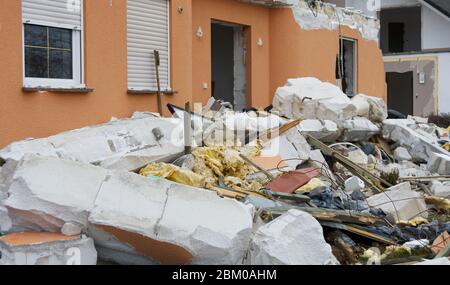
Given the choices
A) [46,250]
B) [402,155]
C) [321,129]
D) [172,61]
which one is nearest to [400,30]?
[402,155]

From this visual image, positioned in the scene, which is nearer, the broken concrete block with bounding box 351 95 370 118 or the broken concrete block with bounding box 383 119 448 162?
the broken concrete block with bounding box 383 119 448 162

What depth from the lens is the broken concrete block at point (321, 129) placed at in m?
10.6

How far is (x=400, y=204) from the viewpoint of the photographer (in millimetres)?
7863

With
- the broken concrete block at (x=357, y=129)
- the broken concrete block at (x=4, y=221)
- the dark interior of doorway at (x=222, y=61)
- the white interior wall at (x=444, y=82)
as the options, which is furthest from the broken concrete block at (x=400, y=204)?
the white interior wall at (x=444, y=82)

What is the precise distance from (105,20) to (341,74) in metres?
8.91

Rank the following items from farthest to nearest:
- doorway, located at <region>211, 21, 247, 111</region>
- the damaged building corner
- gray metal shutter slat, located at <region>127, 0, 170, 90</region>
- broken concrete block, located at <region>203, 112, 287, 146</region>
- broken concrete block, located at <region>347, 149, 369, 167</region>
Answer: doorway, located at <region>211, 21, 247, 111</region> → broken concrete block, located at <region>347, 149, 369, 167</region> → gray metal shutter slat, located at <region>127, 0, 170, 90</region> → broken concrete block, located at <region>203, 112, 287, 146</region> → the damaged building corner

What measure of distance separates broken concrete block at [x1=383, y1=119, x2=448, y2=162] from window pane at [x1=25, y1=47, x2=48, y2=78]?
695 centimetres

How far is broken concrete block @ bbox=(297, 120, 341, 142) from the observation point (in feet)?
34.7

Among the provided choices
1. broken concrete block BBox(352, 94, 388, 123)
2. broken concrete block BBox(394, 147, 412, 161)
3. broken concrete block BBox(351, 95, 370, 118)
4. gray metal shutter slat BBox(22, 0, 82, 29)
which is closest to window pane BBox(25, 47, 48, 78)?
gray metal shutter slat BBox(22, 0, 82, 29)

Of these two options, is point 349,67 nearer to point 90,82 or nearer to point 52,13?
point 90,82

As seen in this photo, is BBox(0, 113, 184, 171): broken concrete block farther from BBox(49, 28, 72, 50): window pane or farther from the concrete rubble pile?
BBox(49, 28, 72, 50): window pane

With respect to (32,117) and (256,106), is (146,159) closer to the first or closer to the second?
(32,117)

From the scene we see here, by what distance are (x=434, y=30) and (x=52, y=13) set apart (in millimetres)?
20108
